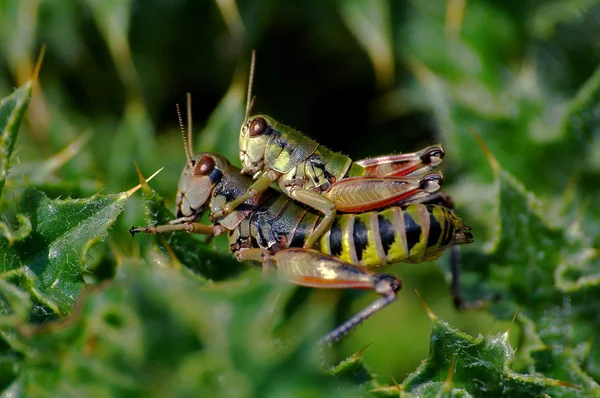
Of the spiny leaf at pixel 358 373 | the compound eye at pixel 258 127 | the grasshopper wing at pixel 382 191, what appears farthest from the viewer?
the compound eye at pixel 258 127

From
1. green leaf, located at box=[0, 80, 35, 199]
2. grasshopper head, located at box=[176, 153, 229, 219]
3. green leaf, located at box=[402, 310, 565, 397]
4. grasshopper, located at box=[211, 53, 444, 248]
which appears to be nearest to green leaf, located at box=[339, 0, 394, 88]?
grasshopper, located at box=[211, 53, 444, 248]

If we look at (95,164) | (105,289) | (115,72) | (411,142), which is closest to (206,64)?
(115,72)

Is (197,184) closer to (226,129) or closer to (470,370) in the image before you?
(226,129)

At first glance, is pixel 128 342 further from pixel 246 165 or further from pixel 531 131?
pixel 531 131

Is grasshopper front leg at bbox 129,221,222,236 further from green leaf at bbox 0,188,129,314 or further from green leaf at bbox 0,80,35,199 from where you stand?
green leaf at bbox 0,80,35,199

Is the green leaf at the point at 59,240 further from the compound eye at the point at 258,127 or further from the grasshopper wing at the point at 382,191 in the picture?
the grasshopper wing at the point at 382,191

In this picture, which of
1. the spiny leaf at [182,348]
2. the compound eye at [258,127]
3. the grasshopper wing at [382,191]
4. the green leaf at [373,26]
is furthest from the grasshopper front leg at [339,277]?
the green leaf at [373,26]

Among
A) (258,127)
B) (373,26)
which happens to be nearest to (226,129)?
(258,127)
